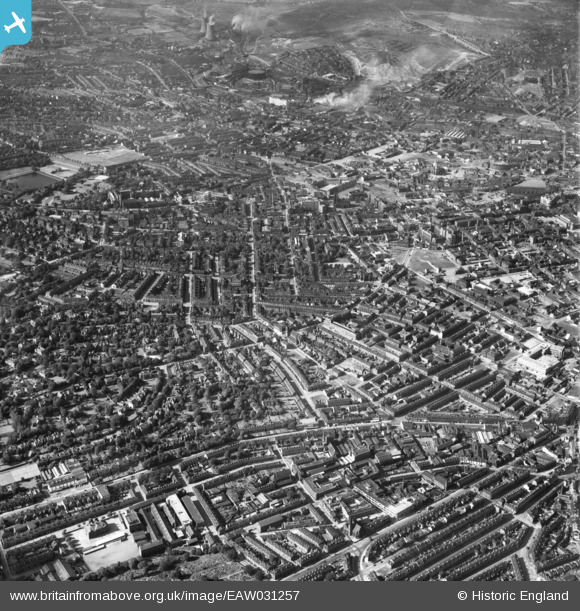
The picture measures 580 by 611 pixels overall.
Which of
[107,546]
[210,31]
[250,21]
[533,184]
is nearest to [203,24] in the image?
[210,31]

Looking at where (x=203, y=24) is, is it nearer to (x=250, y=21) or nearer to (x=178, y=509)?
(x=250, y=21)

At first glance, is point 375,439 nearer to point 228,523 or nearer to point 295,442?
point 295,442

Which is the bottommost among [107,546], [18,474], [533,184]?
[107,546]

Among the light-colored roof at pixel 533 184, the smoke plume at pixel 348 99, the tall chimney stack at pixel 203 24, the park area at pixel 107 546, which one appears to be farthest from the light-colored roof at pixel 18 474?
the tall chimney stack at pixel 203 24

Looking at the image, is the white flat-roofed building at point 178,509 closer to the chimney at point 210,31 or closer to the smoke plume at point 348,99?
the smoke plume at point 348,99

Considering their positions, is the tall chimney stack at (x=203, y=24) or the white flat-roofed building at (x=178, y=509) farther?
the tall chimney stack at (x=203, y=24)

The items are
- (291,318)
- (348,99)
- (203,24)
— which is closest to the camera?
(291,318)

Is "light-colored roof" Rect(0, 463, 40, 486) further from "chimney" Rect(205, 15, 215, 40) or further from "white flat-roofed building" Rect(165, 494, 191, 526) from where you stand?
"chimney" Rect(205, 15, 215, 40)

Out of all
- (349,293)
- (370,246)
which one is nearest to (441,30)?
(370,246)

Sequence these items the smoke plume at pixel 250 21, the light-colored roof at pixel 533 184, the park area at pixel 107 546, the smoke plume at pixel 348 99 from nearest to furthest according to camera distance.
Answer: the park area at pixel 107 546, the light-colored roof at pixel 533 184, the smoke plume at pixel 348 99, the smoke plume at pixel 250 21
